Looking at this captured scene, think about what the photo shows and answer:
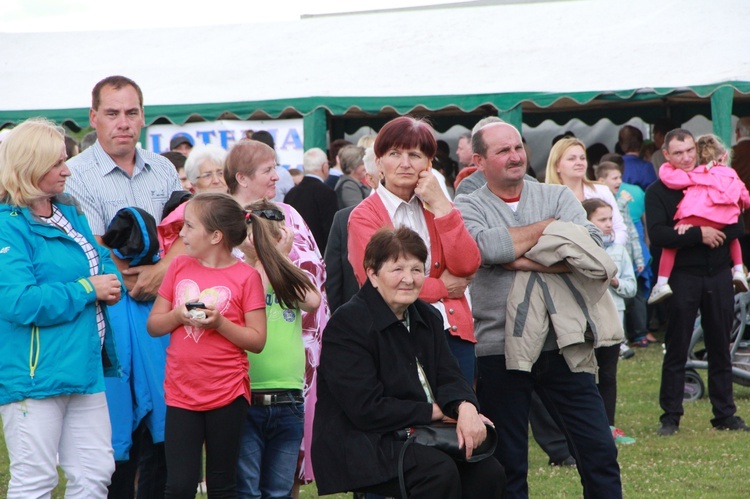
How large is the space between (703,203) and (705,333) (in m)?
0.98

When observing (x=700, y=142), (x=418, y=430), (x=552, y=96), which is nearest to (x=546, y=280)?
(x=418, y=430)

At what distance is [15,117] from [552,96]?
675 cm

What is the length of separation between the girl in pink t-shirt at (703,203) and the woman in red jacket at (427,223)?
3.17 meters

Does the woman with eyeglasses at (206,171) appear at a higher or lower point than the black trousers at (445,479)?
higher

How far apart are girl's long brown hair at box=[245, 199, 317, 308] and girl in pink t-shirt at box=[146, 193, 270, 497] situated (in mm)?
170

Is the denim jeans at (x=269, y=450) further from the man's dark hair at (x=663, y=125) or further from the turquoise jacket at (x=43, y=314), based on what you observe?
the man's dark hair at (x=663, y=125)

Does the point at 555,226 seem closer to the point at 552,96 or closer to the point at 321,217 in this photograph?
the point at 321,217

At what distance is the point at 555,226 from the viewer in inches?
183

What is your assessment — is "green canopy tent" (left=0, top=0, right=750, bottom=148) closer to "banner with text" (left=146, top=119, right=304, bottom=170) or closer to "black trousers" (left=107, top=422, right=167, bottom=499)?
"banner with text" (left=146, top=119, right=304, bottom=170)

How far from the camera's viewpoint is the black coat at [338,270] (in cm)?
605

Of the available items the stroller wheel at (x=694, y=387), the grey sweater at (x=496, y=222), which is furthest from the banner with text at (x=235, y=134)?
the grey sweater at (x=496, y=222)

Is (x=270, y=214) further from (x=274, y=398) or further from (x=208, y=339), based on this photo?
(x=274, y=398)

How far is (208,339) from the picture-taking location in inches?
166

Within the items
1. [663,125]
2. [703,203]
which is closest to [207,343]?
[703,203]
